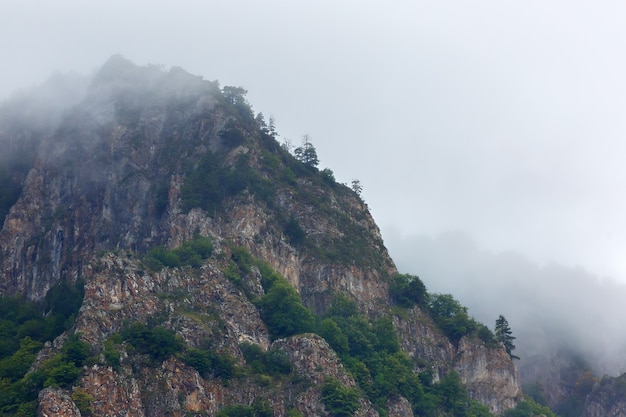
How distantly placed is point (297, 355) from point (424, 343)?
41542 mm

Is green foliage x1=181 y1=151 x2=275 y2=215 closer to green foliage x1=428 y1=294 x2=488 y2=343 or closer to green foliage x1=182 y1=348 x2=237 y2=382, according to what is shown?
green foliage x1=428 y1=294 x2=488 y2=343

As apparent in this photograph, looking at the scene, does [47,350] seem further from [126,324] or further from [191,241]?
[191,241]

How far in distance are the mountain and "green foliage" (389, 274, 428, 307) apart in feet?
0.98

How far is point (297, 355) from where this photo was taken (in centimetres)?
14650

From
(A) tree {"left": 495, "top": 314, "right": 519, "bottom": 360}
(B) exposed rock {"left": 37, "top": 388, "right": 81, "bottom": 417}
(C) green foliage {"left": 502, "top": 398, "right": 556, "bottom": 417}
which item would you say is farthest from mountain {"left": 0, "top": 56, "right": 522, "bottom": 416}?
(A) tree {"left": 495, "top": 314, "right": 519, "bottom": 360}

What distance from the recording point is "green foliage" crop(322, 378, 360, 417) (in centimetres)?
13875

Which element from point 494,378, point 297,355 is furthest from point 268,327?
point 494,378

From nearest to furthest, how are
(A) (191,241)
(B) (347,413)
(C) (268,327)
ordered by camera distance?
(B) (347,413) → (C) (268,327) → (A) (191,241)

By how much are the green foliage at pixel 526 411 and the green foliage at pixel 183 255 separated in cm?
6779

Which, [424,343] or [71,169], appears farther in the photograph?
[71,169]

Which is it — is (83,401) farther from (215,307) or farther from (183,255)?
(183,255)

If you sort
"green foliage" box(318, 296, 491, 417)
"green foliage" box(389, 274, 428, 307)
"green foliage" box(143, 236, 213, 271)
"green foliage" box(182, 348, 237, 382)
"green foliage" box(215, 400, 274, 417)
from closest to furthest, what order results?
"green foliage" box(215, 400, 274, 417) → "green foliage" box(182, 348, 237, 382) → "green foliage" box(143, 236, 213, 271) → "green foliage" box(318, 296, 491, 417) → "green foliage" box(389, 274, 428, 307)

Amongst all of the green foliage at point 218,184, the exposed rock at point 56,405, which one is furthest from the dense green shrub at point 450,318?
the exposed rock at point 56,405

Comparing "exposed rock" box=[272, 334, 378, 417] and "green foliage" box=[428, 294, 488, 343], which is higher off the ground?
"green foliage" box=[428, 294, 488, 343]
